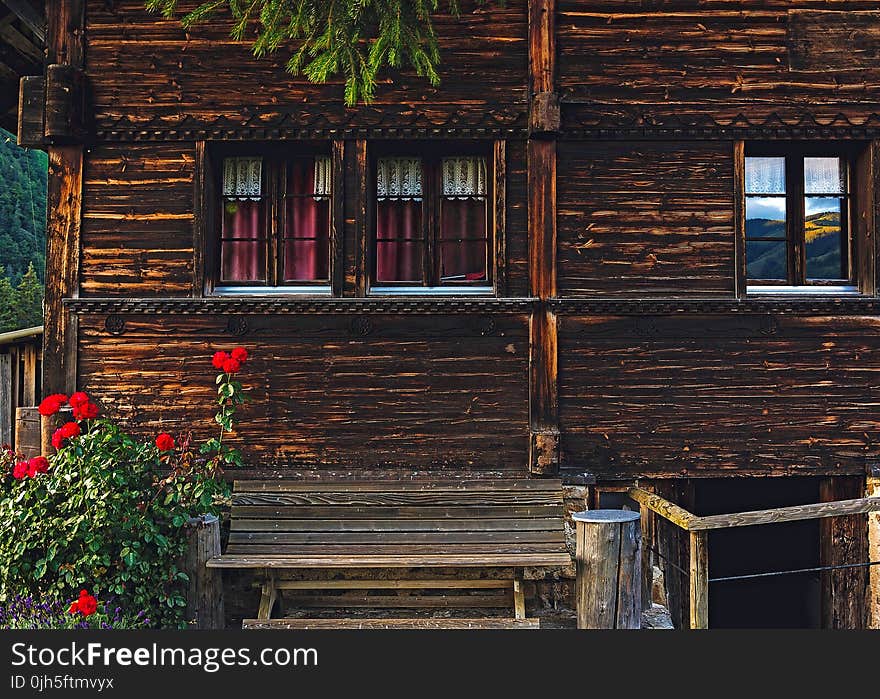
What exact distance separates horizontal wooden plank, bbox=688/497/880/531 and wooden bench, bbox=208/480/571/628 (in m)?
1.10

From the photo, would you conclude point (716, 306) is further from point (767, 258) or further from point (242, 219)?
point (242, 219)

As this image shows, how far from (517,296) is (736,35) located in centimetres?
298

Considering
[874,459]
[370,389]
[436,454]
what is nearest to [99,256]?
[370,389]

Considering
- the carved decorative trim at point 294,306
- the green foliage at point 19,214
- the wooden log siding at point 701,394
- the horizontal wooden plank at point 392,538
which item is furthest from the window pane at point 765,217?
the green foliage at point 19,214

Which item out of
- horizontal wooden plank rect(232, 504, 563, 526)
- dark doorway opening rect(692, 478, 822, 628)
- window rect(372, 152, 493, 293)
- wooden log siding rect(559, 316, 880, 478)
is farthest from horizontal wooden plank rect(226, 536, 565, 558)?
dark doorway opening rect(692, 478, 822, 628)

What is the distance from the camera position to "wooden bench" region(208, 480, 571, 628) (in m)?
5.81

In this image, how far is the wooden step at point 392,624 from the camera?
496 centimetres

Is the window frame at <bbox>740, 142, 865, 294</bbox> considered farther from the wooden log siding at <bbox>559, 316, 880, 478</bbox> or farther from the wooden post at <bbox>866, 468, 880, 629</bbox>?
the wooden post at <bbox>866, 468, 880, 629</bbox>

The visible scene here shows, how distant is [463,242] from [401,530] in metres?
2.58

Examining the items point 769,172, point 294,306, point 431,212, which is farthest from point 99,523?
point 769,172

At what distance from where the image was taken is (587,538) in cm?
482

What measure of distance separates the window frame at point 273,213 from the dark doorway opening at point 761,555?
4.33 meters

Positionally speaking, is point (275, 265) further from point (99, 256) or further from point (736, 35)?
point (736, 35)

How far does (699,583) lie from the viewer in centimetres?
496
